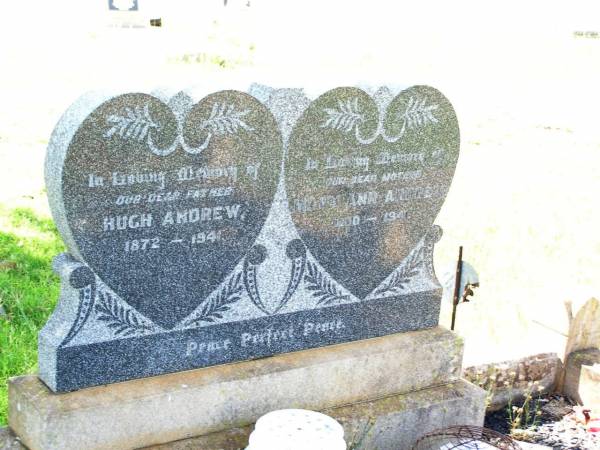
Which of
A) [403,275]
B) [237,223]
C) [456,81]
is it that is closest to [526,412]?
[403,275]

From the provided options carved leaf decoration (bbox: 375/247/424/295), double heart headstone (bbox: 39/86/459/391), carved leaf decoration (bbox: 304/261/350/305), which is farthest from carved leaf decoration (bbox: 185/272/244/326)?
carved leaf decoration (bbox: 375/247/424/295)

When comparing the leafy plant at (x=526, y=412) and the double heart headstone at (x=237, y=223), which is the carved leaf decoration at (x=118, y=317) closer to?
the double heart headstone at (x=237, y=223)

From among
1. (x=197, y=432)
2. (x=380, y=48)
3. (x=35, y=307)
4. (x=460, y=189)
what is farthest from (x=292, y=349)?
(x=380, y=48)

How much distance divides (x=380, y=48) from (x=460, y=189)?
850cm

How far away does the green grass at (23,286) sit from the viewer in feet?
14.0

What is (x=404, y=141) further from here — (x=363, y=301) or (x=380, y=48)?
(x=380, y=48)

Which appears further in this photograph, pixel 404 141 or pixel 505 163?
pixel 505 163

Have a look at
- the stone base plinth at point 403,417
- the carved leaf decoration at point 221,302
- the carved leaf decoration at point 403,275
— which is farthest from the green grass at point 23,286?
the carved leaf decoration at point 403,275

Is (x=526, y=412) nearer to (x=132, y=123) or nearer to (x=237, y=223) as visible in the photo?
(x=237, y=223)

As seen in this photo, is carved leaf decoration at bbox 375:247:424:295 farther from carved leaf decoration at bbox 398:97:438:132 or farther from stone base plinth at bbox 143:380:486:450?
carved leaf decoration at bbox 398:97:438:132

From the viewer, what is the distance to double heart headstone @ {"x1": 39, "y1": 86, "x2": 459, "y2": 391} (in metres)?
3.10

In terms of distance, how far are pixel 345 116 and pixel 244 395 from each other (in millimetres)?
1280

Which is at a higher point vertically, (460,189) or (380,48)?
(380,48)

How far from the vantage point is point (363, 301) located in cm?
388
